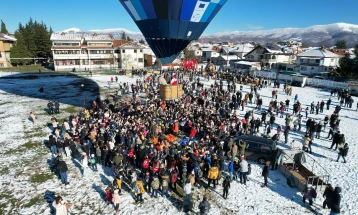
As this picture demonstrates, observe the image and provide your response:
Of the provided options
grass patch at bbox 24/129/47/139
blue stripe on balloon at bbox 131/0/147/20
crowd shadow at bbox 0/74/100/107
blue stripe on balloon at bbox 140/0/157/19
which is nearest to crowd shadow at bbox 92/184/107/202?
grass patch at bbox 24/129/47/139

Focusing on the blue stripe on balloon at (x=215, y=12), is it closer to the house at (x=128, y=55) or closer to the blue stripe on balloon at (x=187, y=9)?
the blue stripe on balloon at (x=187, y=9)

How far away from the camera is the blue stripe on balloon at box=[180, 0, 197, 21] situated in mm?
18594

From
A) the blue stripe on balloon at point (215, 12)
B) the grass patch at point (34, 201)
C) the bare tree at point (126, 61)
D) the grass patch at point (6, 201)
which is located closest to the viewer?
the grass patch at point (6, 201)

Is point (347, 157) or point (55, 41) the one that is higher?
point (55, 41)

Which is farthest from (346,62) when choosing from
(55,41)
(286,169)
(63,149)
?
(55,41)

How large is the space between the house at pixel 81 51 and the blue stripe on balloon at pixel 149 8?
45.9 m

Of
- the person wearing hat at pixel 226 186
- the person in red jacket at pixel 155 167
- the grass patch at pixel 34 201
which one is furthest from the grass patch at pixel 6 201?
the person wearing hat at pixel 226 186

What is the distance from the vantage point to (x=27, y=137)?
18141 millimetres

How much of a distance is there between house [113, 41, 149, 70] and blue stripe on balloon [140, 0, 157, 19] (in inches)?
1803

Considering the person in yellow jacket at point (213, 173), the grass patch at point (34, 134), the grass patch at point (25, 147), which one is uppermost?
the person in yellow jacket at point (213, 173)

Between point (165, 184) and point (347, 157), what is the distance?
1135 centimetres

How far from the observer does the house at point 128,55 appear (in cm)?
6569

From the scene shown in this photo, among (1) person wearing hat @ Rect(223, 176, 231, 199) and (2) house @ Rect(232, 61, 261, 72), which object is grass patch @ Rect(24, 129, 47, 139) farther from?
(2) house @ Rect(232, 61, 261, 72)

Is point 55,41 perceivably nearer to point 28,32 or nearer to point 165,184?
point 28,32
